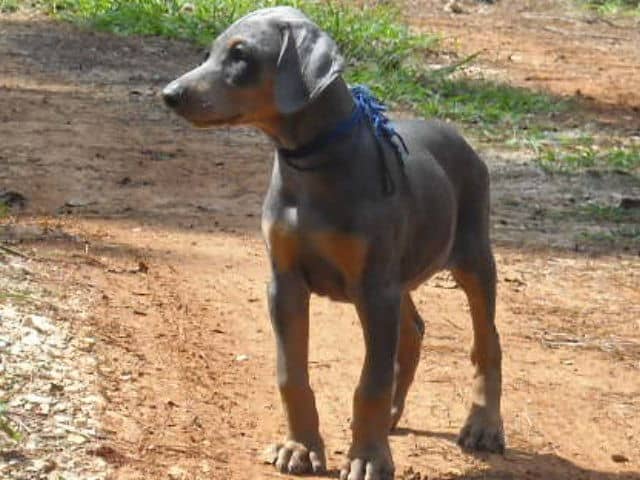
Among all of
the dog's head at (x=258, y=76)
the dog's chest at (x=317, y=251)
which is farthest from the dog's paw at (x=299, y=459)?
the dog's head at (x=258, y=76)

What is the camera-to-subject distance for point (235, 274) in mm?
9016

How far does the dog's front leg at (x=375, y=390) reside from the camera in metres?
5.65

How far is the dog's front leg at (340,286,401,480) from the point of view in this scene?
5.65m

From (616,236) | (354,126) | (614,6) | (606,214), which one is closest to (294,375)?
(354,126)

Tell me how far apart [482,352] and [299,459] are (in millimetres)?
1090

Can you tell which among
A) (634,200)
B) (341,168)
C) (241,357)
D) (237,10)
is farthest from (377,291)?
(237,10)

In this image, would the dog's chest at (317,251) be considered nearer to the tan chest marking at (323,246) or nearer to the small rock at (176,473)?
the tan chest marking at (323,246)

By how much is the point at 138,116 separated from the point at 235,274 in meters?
4.86

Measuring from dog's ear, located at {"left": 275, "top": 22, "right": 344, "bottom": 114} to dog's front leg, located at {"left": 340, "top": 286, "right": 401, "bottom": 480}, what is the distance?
673 mm

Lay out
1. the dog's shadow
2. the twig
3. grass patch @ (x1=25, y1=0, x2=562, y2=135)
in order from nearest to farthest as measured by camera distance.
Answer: the dog's shadow < the twig < grass patch @ (x1=25, y1=0, x2=562, y2=135)

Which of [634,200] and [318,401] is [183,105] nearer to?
[318,401]

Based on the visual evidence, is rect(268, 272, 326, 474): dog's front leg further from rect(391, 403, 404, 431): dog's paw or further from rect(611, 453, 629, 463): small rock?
rect(611, 453, 629, 463): small rock

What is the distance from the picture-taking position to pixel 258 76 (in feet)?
18.0

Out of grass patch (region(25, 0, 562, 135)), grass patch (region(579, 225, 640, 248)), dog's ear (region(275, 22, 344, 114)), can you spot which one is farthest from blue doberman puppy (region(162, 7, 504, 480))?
grass patch (region(25, 0, 562, 135))
